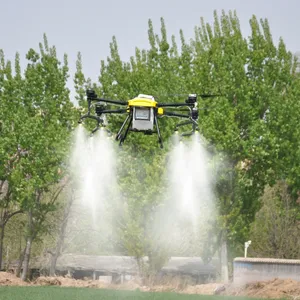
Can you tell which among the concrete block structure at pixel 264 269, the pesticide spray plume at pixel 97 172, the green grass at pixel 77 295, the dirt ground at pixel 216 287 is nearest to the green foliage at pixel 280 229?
the pesticide spray plume at pixel 97 172

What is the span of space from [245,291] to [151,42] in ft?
71.3

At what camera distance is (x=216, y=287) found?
141 feet

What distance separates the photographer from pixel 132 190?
48531 mm

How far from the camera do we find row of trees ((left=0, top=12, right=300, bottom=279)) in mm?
49469

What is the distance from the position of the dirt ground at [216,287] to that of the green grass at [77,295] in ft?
7.53

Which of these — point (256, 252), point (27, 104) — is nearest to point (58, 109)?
point (27, 104)

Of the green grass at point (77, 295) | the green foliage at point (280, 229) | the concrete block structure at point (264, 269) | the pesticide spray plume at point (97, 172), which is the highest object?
the pesticide spray plume at point (97, 172)

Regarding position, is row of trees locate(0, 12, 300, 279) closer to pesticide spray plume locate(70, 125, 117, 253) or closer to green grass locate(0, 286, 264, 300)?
pesticide spray plume locate(70, 125, 117, 253)

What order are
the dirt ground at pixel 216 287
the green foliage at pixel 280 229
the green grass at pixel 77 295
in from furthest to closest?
the green foliage at pixel 280 229 → the dirt ground at pixel 216 287 → the green grass at pixel 77 295

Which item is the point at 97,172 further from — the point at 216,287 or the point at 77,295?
the point at 77,295

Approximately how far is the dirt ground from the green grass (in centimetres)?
230

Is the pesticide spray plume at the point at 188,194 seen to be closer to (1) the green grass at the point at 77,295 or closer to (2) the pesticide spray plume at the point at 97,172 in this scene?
(2) the pesticide spray plume at the point at 97,172

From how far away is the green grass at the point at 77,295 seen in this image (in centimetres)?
3594

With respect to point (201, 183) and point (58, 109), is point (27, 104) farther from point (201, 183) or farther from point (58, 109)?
point (201, 183)
